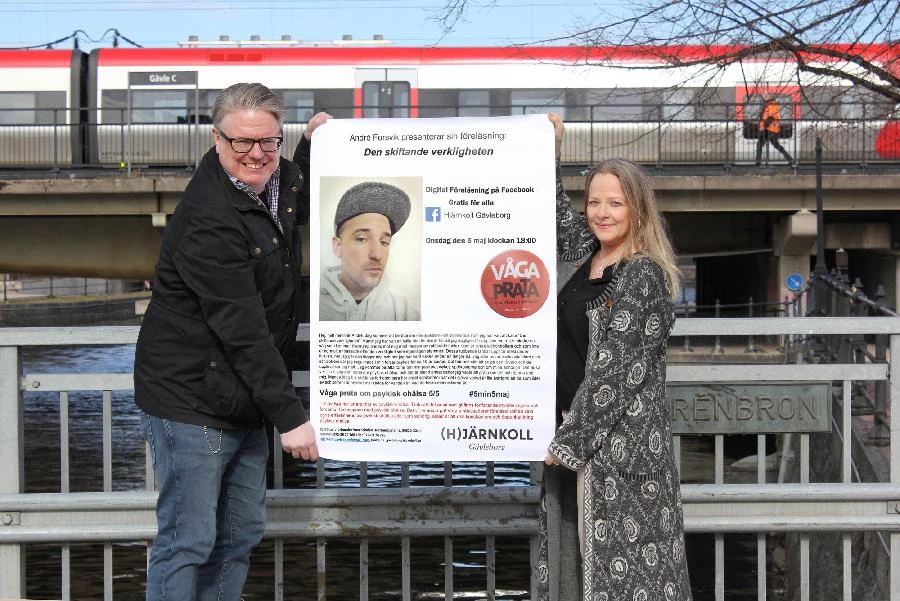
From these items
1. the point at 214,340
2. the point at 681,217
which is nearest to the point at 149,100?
A: the point at 681,217

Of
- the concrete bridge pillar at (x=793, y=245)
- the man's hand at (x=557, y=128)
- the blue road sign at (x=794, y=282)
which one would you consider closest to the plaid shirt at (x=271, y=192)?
the man's hand at (x=557, y=128)

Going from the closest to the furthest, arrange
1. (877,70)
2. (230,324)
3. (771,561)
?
(230,324) → (877,70) → (771,561)

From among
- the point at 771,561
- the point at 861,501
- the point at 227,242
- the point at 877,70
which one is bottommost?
the point at 771,561

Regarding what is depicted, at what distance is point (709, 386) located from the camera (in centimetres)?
463

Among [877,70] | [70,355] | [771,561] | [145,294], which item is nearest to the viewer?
[877,70]

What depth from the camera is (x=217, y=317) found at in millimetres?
3689

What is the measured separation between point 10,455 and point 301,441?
1475 mm

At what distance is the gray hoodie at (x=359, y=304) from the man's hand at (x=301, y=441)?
1.77ft

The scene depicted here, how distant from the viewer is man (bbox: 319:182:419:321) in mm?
4254

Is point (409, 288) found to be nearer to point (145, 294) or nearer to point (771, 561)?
point (771, 561)

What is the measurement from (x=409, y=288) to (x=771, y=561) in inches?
343

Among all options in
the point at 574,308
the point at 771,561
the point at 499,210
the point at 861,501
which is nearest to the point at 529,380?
the point at 574,308

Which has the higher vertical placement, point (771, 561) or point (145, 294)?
point (145, 294)

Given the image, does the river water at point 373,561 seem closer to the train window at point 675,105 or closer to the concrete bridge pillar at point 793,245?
the train window at point 675,105
